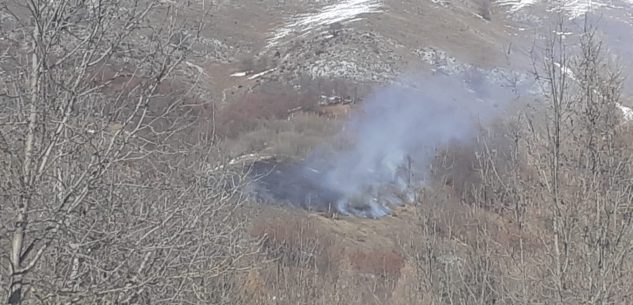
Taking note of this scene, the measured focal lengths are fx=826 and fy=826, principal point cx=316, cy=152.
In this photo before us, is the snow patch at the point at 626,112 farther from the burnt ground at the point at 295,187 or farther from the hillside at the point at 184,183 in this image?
the burnt ground at the point at 295,187

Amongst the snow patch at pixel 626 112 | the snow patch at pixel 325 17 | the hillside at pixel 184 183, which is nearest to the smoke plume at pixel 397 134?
the snow patch at pixel 325 17

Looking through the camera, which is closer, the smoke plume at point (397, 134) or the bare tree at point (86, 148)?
the bare tree at point (86, 148)

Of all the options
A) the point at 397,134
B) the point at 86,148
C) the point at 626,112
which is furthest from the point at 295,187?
the point at 86,148

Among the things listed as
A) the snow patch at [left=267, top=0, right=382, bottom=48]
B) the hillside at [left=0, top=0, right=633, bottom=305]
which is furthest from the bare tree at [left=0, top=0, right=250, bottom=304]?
the snow patch at [left=267, top=0, right=382, bottom=48]

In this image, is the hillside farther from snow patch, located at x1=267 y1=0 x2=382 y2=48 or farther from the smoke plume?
snow patch, located at x1=267 y1=0 x2=382 y2=48

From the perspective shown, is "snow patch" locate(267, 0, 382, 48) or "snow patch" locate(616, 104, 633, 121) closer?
"snow patch" locate(616, 104, 633, 121)

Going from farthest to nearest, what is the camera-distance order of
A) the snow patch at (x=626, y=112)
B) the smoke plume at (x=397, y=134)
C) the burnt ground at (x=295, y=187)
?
the smoke plume at (x=397, y=134), the burnt ground at (x=295, y=187), the snow patch at (x=626, y=112)

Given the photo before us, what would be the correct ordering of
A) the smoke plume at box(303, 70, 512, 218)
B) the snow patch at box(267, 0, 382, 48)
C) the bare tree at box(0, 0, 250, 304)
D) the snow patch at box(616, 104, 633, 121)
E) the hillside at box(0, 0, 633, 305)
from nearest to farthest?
the bare tree at box(0, 0, 250, 304) → the hillside at box(0, 0, 633, 305) → the snow patch at box(616, 104, 633, 121) → the smoke plume at box(303, 70, 512, 218) → the snow patch at box(267, 0, 382, 48)

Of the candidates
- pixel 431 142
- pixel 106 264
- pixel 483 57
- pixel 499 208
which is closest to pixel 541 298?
pixel 499 208

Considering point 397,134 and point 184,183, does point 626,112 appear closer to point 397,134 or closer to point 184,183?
point 184,183
